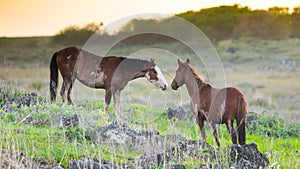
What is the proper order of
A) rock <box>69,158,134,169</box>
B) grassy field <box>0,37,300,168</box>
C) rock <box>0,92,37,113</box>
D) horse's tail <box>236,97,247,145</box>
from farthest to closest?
rock <box>0,92,37,113</box> < horse's tail <box>236,97,247,145</box> < grassy field <box>0,37,300,168</box> < rock <box>69,158,134,169</box>

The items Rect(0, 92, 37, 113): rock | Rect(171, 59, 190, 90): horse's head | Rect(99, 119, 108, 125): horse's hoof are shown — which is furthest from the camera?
Rect(0, 92, 37, 113): rock

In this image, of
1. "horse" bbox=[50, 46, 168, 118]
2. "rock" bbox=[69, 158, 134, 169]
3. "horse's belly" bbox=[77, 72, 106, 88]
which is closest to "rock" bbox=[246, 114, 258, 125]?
"horse" bbox=[50, 46, 168, 118]

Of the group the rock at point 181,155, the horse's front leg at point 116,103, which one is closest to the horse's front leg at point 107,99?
the horse's front leg at point 116,103

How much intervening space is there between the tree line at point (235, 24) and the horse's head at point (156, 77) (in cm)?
3636

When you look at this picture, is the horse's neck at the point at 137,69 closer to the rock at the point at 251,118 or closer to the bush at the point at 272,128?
the rock at the point at 251,118

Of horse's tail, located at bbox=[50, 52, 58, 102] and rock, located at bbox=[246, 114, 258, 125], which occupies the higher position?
horse's tail, located at bbox=[50, 52, 58, 102]

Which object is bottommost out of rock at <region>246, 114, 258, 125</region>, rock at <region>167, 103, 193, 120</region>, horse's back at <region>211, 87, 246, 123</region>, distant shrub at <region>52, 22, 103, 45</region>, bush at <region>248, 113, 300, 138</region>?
bush at <region>248, 113, 300, 138</region>

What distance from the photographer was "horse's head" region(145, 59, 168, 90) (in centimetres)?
1447

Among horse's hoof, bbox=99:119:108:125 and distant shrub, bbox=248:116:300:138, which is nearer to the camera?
horse's hoof, bbox=99:119:108:125

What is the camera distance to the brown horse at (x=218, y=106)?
10.7 m

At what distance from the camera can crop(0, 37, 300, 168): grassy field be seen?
9.12m

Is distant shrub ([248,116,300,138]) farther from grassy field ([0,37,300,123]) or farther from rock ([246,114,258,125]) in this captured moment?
grassy field ([0,37,300,123])

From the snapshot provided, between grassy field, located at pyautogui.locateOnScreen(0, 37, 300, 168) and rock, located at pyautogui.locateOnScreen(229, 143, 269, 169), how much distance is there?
1.12ft

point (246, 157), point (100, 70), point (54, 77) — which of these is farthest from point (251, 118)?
A: point (246, 157)
